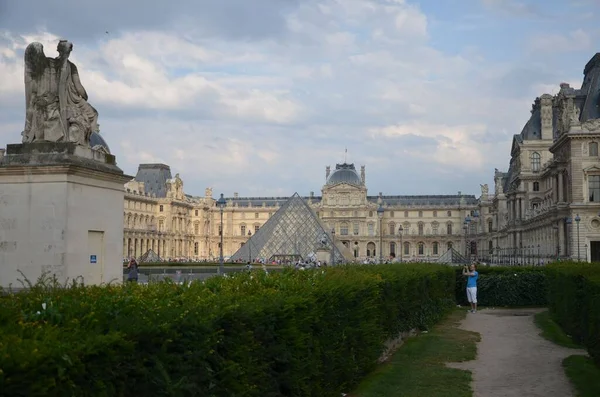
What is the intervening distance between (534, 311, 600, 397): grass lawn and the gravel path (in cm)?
12

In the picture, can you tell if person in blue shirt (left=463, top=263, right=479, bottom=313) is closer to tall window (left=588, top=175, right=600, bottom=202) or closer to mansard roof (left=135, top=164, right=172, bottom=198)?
tall window (left=588, top=175, right=600, bottom=202)

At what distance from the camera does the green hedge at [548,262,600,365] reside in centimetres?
961

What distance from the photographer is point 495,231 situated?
88.2 metres

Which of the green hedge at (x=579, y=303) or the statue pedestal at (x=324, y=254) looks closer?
the green hedge at (x=579, y=303)

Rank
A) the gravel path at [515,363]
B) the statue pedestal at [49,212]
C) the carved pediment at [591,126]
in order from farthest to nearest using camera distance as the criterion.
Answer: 1. the carved pediment at [591,126]
2. the gravel path at [515,363]
3. the statue pedestal at [49,212]

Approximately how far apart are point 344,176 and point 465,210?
22.4 m

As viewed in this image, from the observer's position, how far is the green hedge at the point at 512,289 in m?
23.0

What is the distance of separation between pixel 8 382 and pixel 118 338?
712 mm

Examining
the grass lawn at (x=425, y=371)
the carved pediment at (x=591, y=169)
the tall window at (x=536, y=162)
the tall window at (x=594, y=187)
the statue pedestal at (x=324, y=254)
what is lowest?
the grass lawn at (x=425, y=371)

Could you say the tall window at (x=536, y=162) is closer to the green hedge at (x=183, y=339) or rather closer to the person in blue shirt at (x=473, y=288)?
the person in blue shirt at (x=473, y=288)

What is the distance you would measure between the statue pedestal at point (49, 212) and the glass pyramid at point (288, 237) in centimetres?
4489

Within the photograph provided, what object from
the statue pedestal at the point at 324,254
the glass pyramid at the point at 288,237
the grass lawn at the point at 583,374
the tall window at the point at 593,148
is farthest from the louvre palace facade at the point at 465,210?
the grass lawn at the point at 583,374

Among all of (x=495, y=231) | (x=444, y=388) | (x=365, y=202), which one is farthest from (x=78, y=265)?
(x=365, y=202)

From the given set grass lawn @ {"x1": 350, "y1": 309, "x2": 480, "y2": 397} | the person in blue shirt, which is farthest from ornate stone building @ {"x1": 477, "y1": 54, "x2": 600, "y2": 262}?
grass lawn @ {"x1": 350, "y1": 309, "x2": 480, "y2": 397}
